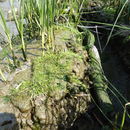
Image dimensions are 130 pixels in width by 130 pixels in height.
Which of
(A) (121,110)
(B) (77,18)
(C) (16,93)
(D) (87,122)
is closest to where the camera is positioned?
(C) (16,93)

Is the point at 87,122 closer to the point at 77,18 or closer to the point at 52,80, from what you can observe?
the point at 52,80

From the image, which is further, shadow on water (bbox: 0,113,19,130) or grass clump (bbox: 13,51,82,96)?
grass clump (bbox: 13,51,82,96)

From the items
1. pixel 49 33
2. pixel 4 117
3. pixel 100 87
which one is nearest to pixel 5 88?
pixel 4 117

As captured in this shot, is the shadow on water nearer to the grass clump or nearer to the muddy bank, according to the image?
the muddy bank

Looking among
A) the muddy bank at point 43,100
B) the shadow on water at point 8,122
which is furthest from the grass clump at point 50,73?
the shadow on water at point 8,122

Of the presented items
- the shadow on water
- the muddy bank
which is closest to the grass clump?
the muddy bank

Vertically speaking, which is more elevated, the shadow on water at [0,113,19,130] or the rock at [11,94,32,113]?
the rock at [11,94,32,113]

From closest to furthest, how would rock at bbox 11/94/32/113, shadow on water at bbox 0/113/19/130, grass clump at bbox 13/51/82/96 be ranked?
shadow on water at bbox 0/113/19/130 < rock at bbox 11/94/32/113 < grass clump at bbox 13/51/82/96
